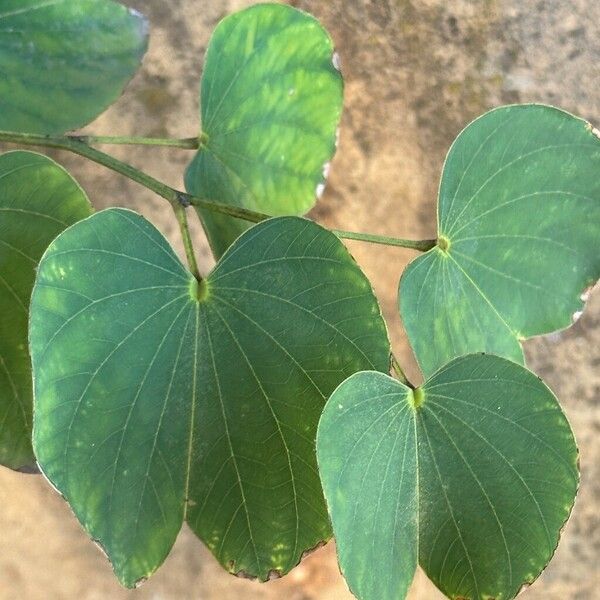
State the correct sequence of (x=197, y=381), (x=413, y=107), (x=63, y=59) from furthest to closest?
(x=413, y=107) < (x=63, y=59) < (x=197, y=381)

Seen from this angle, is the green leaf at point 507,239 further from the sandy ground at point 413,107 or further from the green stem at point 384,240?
the sandy ground at point 413,107

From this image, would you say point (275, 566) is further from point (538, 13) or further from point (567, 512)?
point (538, 13)

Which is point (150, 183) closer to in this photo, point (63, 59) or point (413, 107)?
point (63, 59)

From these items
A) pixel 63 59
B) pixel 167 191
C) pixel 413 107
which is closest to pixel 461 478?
pixel 167 191

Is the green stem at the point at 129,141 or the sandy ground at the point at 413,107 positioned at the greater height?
the green stem at the point at 129,141

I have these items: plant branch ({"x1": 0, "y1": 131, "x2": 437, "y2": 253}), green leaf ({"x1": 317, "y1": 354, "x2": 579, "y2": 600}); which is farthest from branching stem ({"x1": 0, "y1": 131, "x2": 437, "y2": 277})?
green leaf ({"x1": 317, "y1": 354, "x2": 579, "y2": 600})

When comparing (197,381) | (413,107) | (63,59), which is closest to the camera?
(197,381)

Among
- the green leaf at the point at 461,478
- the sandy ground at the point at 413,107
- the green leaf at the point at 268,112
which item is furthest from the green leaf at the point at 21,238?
the sandy ground at the point at 413,107

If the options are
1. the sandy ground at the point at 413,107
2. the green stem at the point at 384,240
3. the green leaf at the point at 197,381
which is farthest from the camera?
the sandy ground at the point at 413,107
